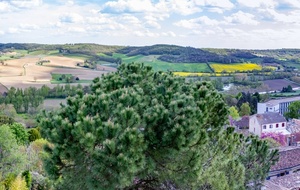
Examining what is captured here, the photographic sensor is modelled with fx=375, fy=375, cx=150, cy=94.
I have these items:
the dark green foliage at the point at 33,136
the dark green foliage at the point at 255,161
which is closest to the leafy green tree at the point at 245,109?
the dark green foliage at the point at 33,136

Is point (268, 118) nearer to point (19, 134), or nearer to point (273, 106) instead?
point (273, 106)

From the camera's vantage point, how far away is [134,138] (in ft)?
22.9

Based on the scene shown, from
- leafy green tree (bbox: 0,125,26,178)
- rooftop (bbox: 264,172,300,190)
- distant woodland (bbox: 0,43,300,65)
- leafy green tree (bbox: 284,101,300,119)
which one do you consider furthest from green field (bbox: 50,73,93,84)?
rooftop (bbox: 264,172,300,190)

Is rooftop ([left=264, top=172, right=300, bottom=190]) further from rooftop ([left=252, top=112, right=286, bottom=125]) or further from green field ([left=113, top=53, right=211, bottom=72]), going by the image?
green field ([left=113, top=53, right=211, bottom=72])

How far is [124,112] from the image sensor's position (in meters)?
7.12

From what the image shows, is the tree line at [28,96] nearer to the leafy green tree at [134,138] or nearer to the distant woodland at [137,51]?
the distant woodland at [137,51]

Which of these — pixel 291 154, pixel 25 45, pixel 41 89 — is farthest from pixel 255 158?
pixel 25 45

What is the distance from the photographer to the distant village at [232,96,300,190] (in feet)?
62.4

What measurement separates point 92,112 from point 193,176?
2.55 m

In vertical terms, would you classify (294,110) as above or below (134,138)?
below

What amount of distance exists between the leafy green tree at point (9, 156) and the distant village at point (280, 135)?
11.0 meters

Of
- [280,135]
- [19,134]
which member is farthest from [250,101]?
[19,134]

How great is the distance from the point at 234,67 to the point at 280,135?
47.5 meters

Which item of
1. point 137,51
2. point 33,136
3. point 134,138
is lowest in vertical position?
point 33,136
